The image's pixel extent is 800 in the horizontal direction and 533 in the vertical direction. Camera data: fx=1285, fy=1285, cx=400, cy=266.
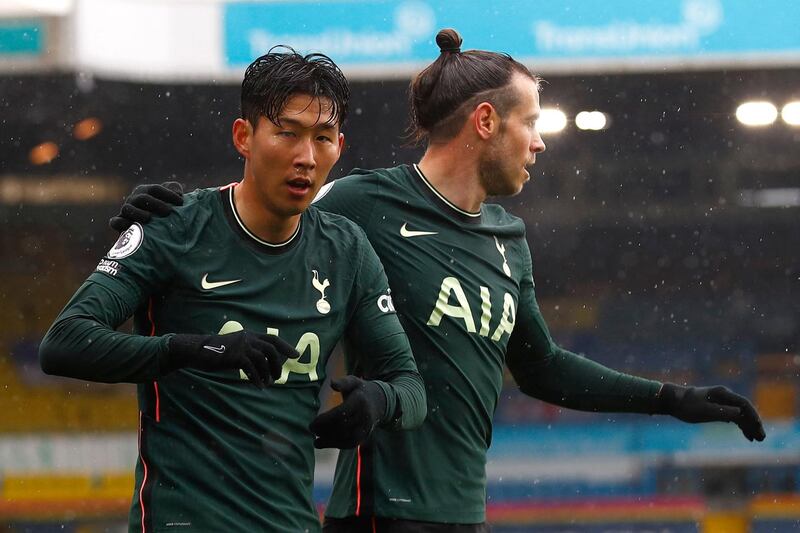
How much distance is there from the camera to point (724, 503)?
10336 mm

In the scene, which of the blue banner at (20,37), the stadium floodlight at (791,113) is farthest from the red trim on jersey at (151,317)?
the stadium floodlight at (791,113)

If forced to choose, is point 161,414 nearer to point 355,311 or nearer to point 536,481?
point 355,311

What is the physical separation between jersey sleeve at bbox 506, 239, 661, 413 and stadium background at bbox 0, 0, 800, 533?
15.9 ft

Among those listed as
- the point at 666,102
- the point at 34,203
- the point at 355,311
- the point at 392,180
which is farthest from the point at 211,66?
the point at 355,311

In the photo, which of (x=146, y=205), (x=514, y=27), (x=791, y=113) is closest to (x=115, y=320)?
(x=146, y=205)

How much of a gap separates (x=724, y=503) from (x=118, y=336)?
9.17 m

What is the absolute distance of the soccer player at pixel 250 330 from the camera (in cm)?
190

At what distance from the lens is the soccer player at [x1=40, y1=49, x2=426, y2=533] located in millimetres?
1896

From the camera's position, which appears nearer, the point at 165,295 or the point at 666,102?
the point at 165,295

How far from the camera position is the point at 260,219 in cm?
212

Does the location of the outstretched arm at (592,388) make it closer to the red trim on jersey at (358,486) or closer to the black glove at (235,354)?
the red trim on jersey at (358,486)

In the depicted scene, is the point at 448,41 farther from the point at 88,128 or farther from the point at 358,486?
the point at 88,128

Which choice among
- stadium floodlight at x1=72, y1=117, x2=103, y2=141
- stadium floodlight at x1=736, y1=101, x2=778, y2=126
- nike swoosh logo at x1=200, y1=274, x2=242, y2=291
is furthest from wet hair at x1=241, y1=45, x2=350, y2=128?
stadium floodlight at x1=72, y1=117, x2=103, y2=141

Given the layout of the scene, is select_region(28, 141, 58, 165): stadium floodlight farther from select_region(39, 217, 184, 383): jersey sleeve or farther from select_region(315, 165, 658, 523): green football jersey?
select_region(39, 217, 184, 383): jersey sleeve
